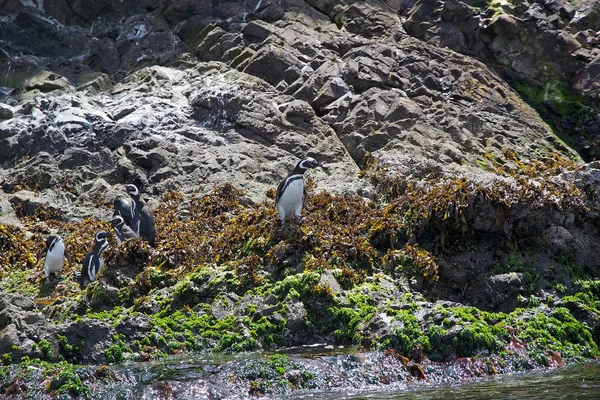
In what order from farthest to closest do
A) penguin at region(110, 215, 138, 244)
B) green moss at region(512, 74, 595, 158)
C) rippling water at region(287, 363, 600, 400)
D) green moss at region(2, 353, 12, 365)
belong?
1. green moss at region(512, 74, 595, 158)
2. penguin at region(110, 215, 138, 244)
3. green moss at region(2, 353, 12, 365)
4. rippling water at region(287, 363, 600, 400)

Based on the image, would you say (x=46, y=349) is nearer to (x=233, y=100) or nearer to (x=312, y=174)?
(x=312, y=174)

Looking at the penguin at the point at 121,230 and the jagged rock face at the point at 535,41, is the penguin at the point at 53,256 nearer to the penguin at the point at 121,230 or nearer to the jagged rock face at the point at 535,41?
the penguin at the point at 121,230

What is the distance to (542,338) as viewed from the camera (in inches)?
393

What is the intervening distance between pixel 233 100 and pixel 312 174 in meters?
2.96

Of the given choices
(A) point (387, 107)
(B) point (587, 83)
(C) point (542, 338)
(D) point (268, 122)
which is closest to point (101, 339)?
(C) point (542, 338)

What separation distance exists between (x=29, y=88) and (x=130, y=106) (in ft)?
9.59

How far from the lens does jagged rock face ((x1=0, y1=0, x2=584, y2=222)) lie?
676 inches

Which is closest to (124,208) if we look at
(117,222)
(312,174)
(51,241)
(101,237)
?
(117,222)

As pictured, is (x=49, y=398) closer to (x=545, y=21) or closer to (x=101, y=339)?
(x=101, y=339)

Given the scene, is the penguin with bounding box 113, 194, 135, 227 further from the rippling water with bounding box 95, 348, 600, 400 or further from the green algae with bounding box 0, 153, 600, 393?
the rippling water with bounding box 95, 348, 600, 400

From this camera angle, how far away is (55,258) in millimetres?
13508

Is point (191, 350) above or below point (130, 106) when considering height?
below

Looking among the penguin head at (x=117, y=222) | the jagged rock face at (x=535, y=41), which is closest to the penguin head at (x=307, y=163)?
the penguin head at (x=117, y=222)

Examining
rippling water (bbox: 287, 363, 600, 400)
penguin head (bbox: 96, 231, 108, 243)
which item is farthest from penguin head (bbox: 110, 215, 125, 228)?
rippling water (bbox: 287, 363, 600, 400)
